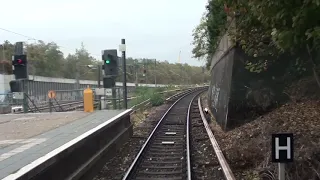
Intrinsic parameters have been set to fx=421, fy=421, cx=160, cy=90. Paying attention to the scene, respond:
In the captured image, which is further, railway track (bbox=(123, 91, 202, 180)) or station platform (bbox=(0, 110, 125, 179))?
railway track (bbox=(123, 91, 202, 180))

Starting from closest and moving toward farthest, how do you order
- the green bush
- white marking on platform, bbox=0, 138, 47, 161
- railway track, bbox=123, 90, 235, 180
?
white marking on platform, bbox=0, 138, 47, 161 < railway track, bbox=123, 90, 235, 180 < the green bush

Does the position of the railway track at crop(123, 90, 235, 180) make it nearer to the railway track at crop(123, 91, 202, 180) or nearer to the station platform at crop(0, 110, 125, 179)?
the railway track at crop(123, 91, 202, 180)

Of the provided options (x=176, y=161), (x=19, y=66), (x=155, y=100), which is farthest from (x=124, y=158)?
(x=155, y=100)

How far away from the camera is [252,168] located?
30.3 ft

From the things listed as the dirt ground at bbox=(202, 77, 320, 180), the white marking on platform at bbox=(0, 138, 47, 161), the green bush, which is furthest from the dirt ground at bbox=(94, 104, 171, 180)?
the green bush

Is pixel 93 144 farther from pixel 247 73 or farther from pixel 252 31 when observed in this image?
pixel 247 73

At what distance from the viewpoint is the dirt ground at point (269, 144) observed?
7.54m

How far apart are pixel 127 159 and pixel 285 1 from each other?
727 cm

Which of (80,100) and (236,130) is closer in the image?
(236,130)

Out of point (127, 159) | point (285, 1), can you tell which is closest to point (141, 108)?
point (127, 159)

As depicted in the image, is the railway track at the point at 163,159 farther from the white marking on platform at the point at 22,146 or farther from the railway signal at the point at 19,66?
the railway signal at the point at 19,66

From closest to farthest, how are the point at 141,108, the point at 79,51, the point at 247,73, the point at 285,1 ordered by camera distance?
the point at 285,1, the point at 247,73, the point at 141,108, the point at 79,51

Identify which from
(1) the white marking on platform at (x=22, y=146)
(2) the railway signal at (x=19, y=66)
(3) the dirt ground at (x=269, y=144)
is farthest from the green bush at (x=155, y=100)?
(1) the white marking on platform at (x=22, y=146)

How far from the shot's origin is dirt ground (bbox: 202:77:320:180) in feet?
24.7
